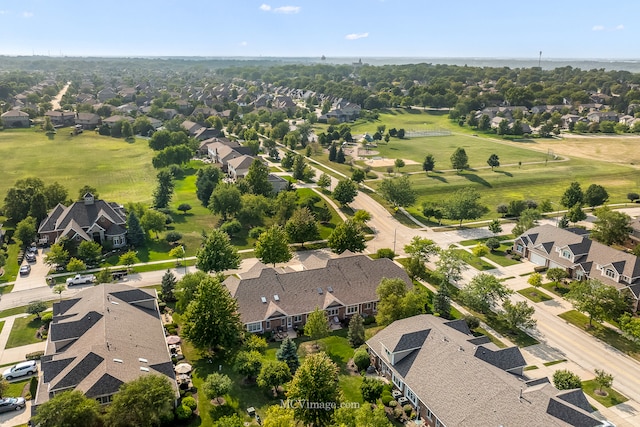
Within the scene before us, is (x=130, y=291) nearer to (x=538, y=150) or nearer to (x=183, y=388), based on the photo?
(x=183, y=388)

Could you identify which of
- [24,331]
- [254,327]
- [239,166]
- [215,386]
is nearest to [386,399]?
[215,386]

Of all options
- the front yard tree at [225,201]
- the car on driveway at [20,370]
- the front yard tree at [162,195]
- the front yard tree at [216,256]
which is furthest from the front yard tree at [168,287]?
the front yard tree at [162,195]

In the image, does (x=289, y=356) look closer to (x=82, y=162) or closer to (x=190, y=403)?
(x=190, y=403)

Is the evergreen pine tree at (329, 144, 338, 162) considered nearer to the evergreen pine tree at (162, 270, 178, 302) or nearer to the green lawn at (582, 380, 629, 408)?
the evergreen pine tree at (162, 270, 178, 302)

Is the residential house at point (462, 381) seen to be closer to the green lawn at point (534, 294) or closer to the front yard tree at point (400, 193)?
the green lawn at point (534, 294)

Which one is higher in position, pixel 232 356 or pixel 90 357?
pixel 90 357

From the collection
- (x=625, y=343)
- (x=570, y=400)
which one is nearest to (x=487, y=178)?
(x=625, y=343)
